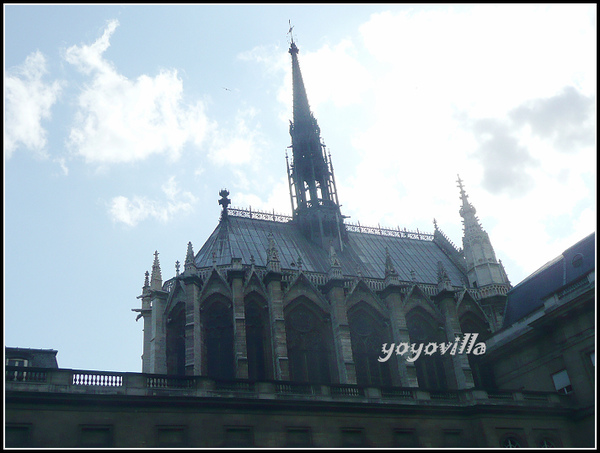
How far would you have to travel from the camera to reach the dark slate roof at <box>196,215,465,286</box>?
4825 centimetres

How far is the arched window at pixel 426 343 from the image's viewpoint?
4534 centimetres

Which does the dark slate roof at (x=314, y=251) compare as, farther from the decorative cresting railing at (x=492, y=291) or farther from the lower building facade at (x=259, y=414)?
the lower building facade at (x=259, y=414)

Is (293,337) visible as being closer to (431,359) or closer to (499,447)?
(431,359)

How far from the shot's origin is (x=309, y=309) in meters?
43.9

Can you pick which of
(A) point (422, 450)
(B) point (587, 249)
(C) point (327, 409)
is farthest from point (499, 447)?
(B) point (587, 249)

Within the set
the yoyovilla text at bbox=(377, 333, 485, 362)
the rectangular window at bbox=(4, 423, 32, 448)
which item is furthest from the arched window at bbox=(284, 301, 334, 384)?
the rectangular window at bbox=(4, 423, 32, 448)

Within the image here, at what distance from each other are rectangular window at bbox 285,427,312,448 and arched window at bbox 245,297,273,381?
813 centimetres

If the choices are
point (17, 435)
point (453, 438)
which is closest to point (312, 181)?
point (453, 438)

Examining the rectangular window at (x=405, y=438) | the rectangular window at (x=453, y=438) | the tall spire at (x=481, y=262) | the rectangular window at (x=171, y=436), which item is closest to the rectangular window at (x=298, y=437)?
the rectangular window at (x=405, y=438)

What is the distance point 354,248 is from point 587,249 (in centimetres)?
1868

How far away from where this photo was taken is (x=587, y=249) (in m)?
43.3

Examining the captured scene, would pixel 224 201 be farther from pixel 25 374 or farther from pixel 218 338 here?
pixel 25 374

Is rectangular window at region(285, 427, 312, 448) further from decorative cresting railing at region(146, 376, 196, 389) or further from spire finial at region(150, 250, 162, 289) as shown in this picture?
spire finial at region(150, 250, 162, 289)

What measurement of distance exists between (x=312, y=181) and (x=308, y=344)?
60.8ft
